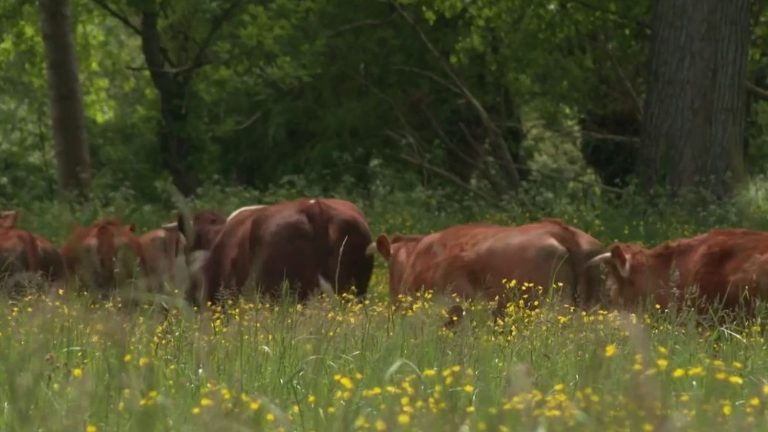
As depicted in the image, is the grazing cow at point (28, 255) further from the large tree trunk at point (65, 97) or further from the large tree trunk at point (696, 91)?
the large tree trunk at point (65, 97)

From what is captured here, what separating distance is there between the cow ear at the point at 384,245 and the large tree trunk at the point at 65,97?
11184 millimetres

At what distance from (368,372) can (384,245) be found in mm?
5443

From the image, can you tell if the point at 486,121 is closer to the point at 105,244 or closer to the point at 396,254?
the point at 105,244

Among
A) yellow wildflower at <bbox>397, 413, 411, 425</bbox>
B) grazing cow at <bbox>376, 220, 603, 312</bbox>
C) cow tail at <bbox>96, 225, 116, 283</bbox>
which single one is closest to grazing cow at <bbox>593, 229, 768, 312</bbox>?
grazing cow at <bbox>376, 220, 603, 312</bbox>

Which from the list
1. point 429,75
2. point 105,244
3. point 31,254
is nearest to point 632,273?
point 105,244

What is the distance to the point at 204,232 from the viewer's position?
13.1 metres

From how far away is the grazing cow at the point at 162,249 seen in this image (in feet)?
40.0

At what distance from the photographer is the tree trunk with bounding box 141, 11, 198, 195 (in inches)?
1174

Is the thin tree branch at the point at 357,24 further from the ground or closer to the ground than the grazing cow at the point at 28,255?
further from the ground

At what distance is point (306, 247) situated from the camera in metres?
12.1

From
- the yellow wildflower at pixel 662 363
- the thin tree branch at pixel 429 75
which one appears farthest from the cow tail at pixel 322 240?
the thin tree branch at pixel 429 75

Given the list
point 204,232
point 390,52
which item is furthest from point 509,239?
point 390,52

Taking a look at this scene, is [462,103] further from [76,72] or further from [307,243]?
[307,243]

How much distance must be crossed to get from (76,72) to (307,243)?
38.3ft
